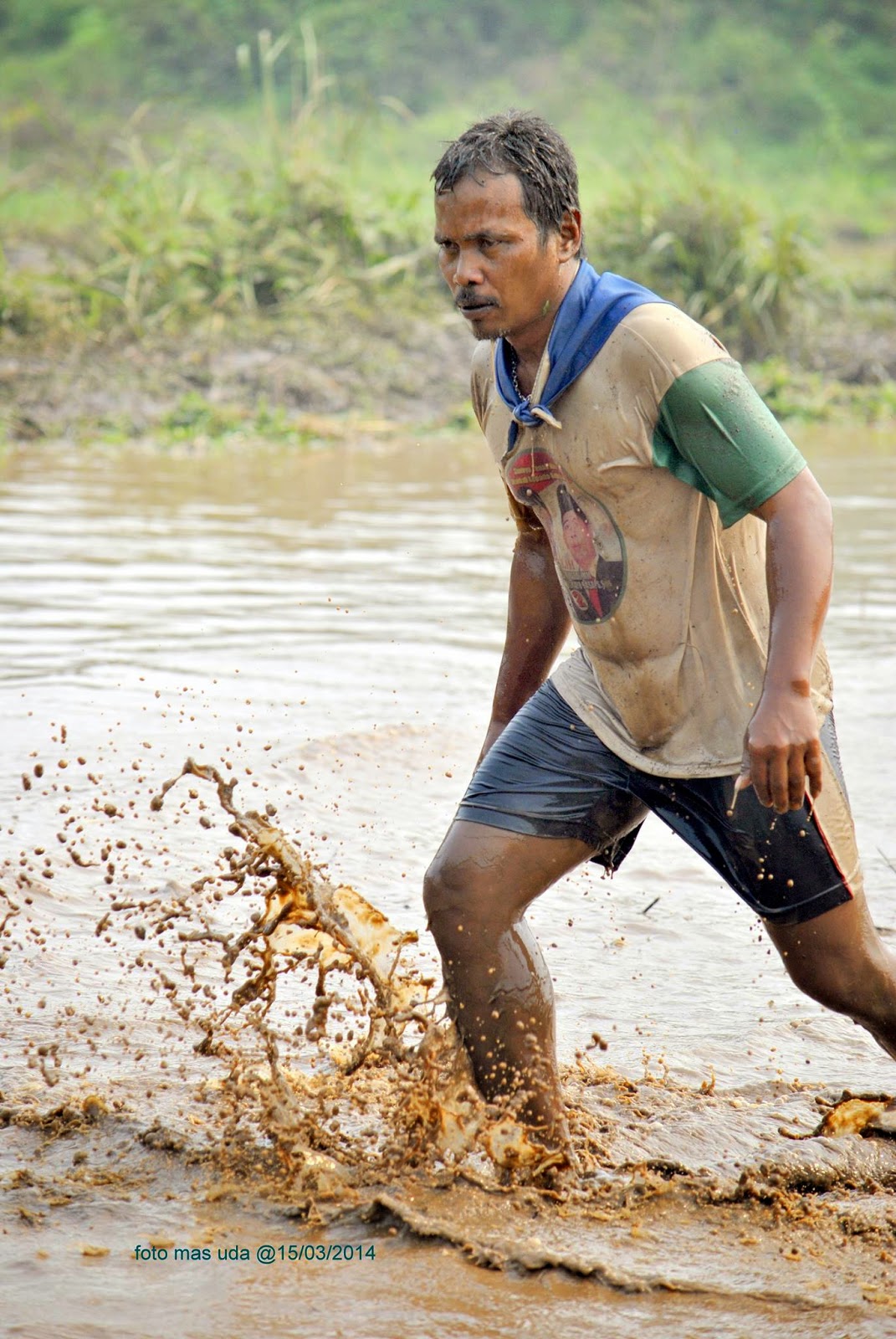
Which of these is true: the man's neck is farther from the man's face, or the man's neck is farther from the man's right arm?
the man's right arm

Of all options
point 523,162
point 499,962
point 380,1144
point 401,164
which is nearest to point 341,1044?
point 380,1144

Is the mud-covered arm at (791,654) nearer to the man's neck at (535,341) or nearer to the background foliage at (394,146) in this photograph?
the man's neck at (535,341)

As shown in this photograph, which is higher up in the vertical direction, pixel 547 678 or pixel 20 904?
pixel 547 678

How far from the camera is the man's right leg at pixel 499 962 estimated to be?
9.11ft

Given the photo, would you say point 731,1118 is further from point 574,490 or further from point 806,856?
point 574,490

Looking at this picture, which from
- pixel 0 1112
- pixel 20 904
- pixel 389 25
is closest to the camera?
pixel 0 1112

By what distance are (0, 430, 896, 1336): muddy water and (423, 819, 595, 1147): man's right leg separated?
134 millimetres

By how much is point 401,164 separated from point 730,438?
16588mm

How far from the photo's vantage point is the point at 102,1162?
2824mm

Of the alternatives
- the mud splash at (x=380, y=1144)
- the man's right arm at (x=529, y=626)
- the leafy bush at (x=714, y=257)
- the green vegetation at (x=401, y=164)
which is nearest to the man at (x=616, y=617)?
the mud splash at (x=380, y=1144)

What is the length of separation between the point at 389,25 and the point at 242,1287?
22.5 meters

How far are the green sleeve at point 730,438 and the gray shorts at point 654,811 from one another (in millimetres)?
451

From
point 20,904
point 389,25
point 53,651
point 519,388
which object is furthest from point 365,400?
point 389,25

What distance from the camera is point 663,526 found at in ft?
9.04
